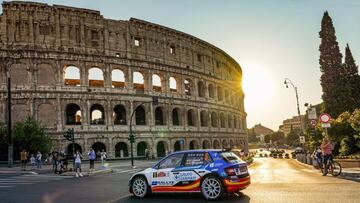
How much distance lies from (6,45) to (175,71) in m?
21.5

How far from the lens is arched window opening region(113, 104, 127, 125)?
4177cm

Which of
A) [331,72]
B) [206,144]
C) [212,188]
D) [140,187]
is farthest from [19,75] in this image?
[331,72]

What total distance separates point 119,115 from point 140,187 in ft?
113

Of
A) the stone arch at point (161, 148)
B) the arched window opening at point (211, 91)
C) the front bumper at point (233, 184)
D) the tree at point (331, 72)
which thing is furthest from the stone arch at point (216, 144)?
the front bumper at point (233, 184)

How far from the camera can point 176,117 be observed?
158ft

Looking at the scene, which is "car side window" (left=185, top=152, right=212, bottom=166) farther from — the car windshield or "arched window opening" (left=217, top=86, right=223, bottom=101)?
"arched window opening" (left=217, top=86, right=223, bottom=101)

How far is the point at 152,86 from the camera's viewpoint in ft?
146

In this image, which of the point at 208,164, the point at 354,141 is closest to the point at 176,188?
the point at 208,164

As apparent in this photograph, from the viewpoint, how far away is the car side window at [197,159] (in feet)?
30.5

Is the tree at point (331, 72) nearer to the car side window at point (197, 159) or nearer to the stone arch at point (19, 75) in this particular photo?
the stone arch at point (19, 75)

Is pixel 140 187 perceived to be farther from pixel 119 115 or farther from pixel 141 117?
pixel 119 115

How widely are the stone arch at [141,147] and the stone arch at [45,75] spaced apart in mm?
12702

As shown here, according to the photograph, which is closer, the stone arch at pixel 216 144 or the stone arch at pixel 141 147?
the stone arch at pixel 141 147

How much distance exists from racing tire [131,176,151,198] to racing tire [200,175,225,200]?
1.82 m
